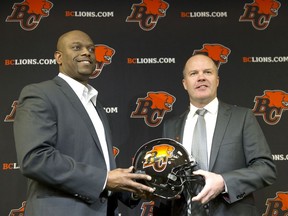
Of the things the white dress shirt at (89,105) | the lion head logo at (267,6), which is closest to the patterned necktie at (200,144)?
the white dress shirt at (89,105)

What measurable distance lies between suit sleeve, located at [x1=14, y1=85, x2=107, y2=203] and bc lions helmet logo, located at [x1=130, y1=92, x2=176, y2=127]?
122cm

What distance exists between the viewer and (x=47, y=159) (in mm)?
1799

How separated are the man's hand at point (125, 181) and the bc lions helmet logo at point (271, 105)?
150 centimetres

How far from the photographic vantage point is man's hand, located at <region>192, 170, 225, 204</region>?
1914 mm

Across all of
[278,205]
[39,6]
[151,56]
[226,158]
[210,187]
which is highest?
[39,6]

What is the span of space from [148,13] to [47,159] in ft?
5.91

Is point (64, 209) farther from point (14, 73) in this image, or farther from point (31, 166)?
A: point (14, 73)

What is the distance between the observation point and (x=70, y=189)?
1.82 metres

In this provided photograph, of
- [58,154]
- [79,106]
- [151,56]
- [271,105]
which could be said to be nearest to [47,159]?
[58,154]

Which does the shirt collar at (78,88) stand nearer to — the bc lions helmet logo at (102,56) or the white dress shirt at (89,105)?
the white dress shirt at (89,105)

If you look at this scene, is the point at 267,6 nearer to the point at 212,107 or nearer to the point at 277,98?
the point at 277,98

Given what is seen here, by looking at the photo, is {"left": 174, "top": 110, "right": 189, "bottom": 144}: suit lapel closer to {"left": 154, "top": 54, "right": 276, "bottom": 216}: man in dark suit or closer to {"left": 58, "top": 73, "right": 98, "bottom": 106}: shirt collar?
{"left": 154, "top": 54, "right": 276, "bottom": 216}: man in dark suit

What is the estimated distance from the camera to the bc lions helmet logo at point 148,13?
3.21 m

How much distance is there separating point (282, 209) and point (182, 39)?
153 centimetres
